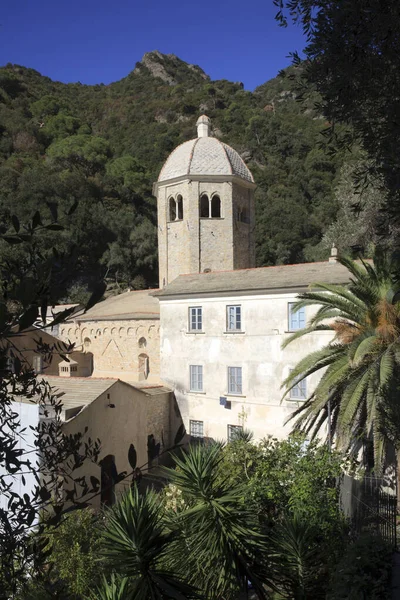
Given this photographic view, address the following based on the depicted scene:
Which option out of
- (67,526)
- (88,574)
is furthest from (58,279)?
(67,526)

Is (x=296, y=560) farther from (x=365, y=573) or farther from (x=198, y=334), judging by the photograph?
(x=198, y=334)

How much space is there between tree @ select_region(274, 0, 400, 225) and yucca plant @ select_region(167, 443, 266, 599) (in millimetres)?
4565

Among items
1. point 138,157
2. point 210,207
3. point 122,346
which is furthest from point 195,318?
point 138,157

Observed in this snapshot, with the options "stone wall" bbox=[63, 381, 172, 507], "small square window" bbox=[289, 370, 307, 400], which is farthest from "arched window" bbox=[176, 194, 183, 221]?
"small square window" bbox=[289, 370, 307, 400]

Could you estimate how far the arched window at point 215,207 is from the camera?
28303 millimetres

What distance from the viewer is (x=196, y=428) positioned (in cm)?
2191

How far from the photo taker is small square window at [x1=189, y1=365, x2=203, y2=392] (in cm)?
2177

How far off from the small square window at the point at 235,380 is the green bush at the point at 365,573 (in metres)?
13.4

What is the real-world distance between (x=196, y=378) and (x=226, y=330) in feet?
8.33

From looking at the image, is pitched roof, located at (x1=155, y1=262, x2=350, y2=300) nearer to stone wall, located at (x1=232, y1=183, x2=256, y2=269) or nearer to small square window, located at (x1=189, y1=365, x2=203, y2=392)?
small square window, located at (x1=189, y1=365, x2=203, y2=392)

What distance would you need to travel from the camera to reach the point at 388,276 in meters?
11.3

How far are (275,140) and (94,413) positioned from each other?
5945 centimetres

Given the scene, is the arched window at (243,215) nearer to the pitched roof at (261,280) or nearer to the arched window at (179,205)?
the arched window at (179,205)

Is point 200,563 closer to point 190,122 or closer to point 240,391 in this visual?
point 240,391
